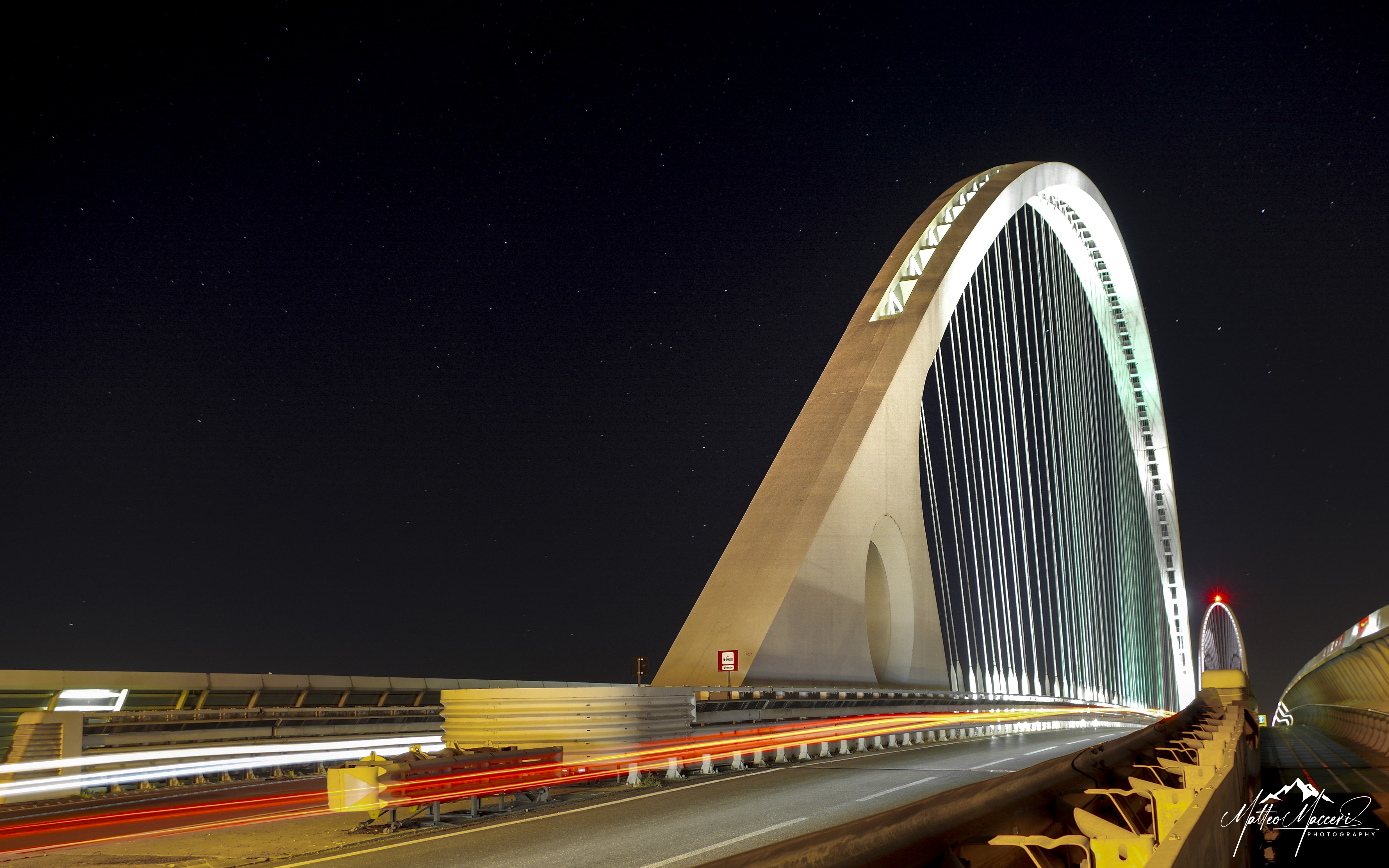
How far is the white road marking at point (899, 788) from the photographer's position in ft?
37.2

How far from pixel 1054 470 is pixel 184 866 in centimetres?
4297

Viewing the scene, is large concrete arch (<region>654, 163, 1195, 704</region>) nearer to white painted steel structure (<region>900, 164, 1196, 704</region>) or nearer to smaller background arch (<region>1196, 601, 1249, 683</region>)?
white painted steel structure (<region>900, 164, 1196, 704</region>)

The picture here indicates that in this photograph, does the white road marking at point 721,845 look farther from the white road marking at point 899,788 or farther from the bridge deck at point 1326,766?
the bridge deck at point 1326,766

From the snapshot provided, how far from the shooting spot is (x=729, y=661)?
19328 mm

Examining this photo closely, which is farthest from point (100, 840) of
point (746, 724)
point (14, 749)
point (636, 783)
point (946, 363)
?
point (946, 363)

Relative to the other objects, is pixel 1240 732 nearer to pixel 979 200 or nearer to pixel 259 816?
pixel 259 816

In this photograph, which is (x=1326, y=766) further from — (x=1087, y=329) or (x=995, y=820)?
Result: (x=1087, y=329)

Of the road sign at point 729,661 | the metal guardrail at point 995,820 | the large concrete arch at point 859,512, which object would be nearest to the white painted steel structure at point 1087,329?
the large concrete arch at point 859,512

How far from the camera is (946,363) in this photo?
3136 centimetres

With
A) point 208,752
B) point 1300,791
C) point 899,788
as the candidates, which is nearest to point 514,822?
point 899,788

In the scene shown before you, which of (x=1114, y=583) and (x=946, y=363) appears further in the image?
(x=1114, y=583)

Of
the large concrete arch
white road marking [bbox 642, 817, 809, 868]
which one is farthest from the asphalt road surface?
the large concrete arch

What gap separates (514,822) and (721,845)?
9.40 ft

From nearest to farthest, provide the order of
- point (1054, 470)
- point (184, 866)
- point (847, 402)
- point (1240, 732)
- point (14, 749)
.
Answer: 1. point (184, 866)
2. point (1240, 732)
3. point (14, 749)
4. point (847, 402)
5. point (1054, 470)
